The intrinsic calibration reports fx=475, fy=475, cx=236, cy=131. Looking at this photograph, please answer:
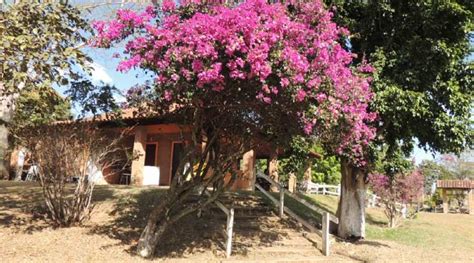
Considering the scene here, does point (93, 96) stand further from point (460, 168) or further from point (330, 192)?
point (460, 168)

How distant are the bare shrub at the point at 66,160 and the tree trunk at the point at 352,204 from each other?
700cm

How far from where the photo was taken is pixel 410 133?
12.9m

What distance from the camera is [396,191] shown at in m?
22.0

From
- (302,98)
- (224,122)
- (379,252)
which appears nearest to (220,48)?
(302,98)

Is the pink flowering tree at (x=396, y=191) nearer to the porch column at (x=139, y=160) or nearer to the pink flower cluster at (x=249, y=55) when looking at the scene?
the porch column at (x=139, y=160)

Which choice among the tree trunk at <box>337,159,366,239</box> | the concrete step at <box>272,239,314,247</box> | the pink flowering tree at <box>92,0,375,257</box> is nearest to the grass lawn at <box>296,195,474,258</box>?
the tree trunk at <box>337,159,366,239</box>

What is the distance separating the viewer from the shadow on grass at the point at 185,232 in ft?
33.8

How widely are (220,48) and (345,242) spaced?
811 cm

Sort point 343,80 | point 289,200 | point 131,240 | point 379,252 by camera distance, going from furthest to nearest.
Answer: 1. point 289,200
2. point 379,252
3. point 131,240
4. point 343,80

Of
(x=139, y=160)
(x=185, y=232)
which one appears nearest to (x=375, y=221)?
(x=139, y=160)

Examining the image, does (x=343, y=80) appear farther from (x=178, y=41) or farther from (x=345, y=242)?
(x=345, y=242)

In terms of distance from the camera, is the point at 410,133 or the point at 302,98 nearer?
the point at 302,98

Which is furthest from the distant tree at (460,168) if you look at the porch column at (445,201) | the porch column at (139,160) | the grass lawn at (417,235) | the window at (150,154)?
the porch column at (139,160)

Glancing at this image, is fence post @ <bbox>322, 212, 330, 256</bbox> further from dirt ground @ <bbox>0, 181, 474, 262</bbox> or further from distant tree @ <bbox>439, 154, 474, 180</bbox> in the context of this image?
distant tree @ <bbox>439, 154, 474, 180</bbox>
